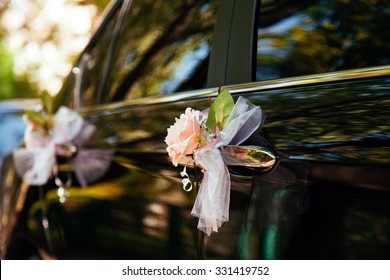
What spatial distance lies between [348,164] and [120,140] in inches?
51.9

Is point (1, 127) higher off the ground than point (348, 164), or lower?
lower

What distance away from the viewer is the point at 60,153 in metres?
3.57

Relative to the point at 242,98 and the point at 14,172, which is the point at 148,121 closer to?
the point at 242,98

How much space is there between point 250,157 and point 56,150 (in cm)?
167

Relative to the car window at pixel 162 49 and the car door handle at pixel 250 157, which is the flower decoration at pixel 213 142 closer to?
the car door handle at pixel 250 157

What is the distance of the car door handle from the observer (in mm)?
2072

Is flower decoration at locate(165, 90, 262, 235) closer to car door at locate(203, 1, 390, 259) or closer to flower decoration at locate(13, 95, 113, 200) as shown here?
car door at locate(203, 1, 390, 259)

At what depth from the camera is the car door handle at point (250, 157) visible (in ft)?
6.80

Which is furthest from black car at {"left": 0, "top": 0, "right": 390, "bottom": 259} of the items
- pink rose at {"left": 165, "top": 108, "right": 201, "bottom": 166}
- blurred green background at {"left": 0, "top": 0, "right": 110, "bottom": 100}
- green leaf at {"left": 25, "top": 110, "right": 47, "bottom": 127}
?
blurred green background at {"left": 0, "top": 0, "right": 110, "bottom": 100}

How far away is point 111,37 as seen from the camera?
12.1 feet

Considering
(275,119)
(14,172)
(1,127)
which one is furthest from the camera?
(1,127)
